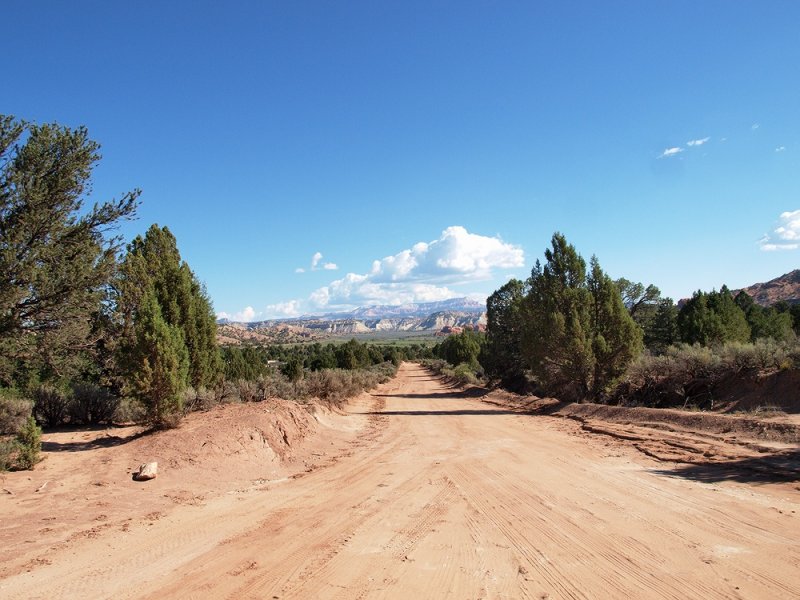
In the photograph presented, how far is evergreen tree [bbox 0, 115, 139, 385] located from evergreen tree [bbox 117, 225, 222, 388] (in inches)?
50.6

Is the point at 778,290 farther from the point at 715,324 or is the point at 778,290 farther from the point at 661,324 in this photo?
the point at 715,324

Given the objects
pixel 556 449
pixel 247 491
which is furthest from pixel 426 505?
pixel 556 449

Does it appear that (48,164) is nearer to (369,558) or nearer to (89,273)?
(89,273)

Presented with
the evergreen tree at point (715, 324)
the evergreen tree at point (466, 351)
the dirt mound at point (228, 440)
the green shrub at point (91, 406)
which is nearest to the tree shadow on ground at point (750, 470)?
the dirt mound at point (228, 440)

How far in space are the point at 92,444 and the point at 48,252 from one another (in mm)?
4910

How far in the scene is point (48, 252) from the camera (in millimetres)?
11875

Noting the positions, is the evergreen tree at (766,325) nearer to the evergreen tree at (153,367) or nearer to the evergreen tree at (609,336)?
the evergreen tree at (609,336)

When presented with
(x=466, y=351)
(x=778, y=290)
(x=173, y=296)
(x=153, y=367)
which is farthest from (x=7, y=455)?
(x=778, y=290)

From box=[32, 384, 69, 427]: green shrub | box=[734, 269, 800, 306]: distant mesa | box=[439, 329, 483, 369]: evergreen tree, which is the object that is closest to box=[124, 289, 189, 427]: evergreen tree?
box=[32, 384, 69, 427]: green shrub

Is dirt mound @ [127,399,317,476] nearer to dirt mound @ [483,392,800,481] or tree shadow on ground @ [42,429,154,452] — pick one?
tree shadow on ground @ [42,429,154,452]

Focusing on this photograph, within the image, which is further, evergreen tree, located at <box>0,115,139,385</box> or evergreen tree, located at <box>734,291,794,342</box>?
evergreen tree, located at <box>734,291,794,342</box>

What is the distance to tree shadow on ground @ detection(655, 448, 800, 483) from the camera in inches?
334

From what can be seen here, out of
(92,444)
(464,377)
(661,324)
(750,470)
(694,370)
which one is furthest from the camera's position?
(464,377)

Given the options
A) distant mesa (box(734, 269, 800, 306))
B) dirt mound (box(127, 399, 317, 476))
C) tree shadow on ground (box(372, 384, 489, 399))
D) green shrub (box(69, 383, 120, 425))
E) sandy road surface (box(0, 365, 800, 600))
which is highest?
distant mesa (box(734, 269, 800, 306))
